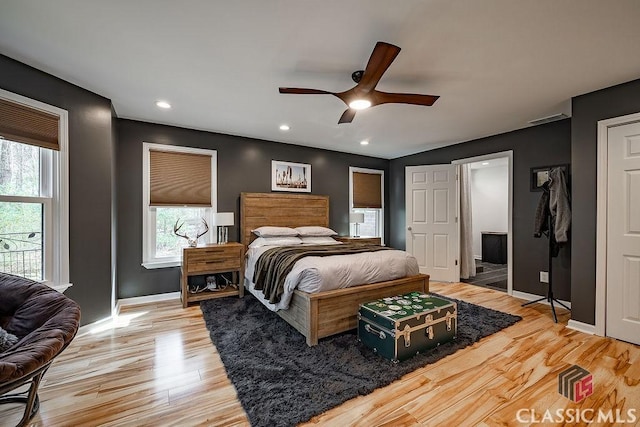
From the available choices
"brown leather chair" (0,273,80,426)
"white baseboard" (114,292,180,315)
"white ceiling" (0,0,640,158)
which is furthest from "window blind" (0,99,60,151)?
"white baseboard" (114,292,180,315)

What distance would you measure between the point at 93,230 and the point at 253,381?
7.59 ft

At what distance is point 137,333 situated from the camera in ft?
9.11

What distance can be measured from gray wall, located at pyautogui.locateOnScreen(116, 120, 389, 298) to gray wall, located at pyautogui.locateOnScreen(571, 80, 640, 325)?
340 cm

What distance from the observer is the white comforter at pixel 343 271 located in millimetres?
2576

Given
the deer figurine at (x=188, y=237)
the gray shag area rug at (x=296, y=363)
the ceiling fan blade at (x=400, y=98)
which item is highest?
the ceiling fan blade at (x=400, y=98)

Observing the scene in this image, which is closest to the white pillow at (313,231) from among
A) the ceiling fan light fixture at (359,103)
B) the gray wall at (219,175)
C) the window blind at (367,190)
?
the gray wall at (219,175)

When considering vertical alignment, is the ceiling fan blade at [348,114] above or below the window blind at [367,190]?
above

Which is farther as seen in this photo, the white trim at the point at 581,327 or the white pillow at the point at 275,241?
the white pillow at the point at 275,241

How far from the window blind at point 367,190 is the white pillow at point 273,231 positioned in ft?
5.96

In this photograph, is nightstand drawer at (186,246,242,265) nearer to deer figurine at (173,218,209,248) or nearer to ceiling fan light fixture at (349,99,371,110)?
deer figurine at (173,218,209,248)

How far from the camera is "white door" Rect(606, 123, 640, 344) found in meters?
2.56

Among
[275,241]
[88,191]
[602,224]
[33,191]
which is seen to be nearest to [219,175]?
[275,241]

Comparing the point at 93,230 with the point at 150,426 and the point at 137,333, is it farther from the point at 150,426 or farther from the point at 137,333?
the point at 150,426

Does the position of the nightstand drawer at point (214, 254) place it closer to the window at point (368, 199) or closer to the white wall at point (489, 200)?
the window at point (368, 199)
